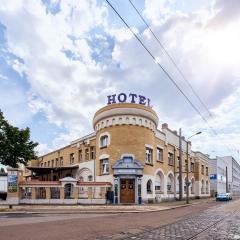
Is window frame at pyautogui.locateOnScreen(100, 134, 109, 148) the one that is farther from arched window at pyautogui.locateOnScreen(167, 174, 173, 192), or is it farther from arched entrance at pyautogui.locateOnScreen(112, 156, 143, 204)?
arched window at pyautogui.locateOnScreen(167, 174, 173, 192)

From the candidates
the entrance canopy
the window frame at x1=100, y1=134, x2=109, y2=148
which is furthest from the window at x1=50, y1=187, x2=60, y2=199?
the window frame at x1=100, y1=134, x2=109, y2=148

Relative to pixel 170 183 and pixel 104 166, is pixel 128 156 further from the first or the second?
pixel 170 183

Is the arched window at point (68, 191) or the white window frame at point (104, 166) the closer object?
the arched window at point (68, 191)

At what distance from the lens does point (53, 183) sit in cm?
3638

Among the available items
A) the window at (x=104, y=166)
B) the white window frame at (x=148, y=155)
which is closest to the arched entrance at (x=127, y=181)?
the window at (x=104, y=166)

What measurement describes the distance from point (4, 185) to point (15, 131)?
48.9 ft

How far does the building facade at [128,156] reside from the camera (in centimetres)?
3794

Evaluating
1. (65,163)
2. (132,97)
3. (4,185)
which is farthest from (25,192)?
(65,163)

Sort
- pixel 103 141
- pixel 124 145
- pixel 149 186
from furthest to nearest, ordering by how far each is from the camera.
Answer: pixel 103 141, pixel 149 186, pixel 124 145

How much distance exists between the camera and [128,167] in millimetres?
37812

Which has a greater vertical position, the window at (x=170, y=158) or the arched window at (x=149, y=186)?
the window at (x=170, y=158)

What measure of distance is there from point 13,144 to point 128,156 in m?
17.5

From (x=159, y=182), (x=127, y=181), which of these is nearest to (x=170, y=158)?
(x=159, y=182)

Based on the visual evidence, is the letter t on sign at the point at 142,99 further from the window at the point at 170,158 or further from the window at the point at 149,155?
the window at the point at 170,158
